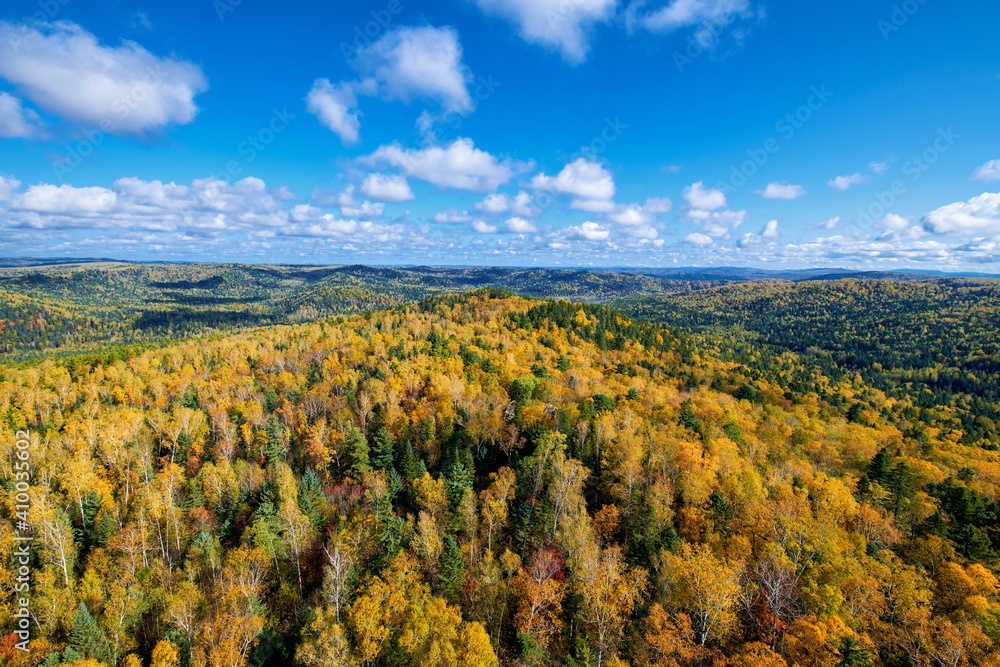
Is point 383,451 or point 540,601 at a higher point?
point 383,451

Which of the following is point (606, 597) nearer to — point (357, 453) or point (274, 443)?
point (357, 453)

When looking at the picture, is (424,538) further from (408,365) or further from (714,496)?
(408,365)

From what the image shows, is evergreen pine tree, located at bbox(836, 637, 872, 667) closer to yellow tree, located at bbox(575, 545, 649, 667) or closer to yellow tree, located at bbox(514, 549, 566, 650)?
yellow tree, located at bbox(575, 545, 649, 667)

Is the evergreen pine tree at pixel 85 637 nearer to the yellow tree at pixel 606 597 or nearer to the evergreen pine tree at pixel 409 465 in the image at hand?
the evergreen pine tree at pixel 409 465

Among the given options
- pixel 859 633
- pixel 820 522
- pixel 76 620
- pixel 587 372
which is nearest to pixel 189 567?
pixel 76 620

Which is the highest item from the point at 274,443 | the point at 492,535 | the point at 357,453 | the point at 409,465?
the point at 357,453

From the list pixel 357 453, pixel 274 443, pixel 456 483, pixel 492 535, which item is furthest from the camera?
pixel 274 443

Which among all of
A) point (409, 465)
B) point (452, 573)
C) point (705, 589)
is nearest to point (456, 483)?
point (409, 465)

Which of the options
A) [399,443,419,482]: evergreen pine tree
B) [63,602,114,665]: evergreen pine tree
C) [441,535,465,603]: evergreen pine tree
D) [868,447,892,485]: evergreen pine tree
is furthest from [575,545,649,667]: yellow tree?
[63,602,114,665]: evergreen pine tree
